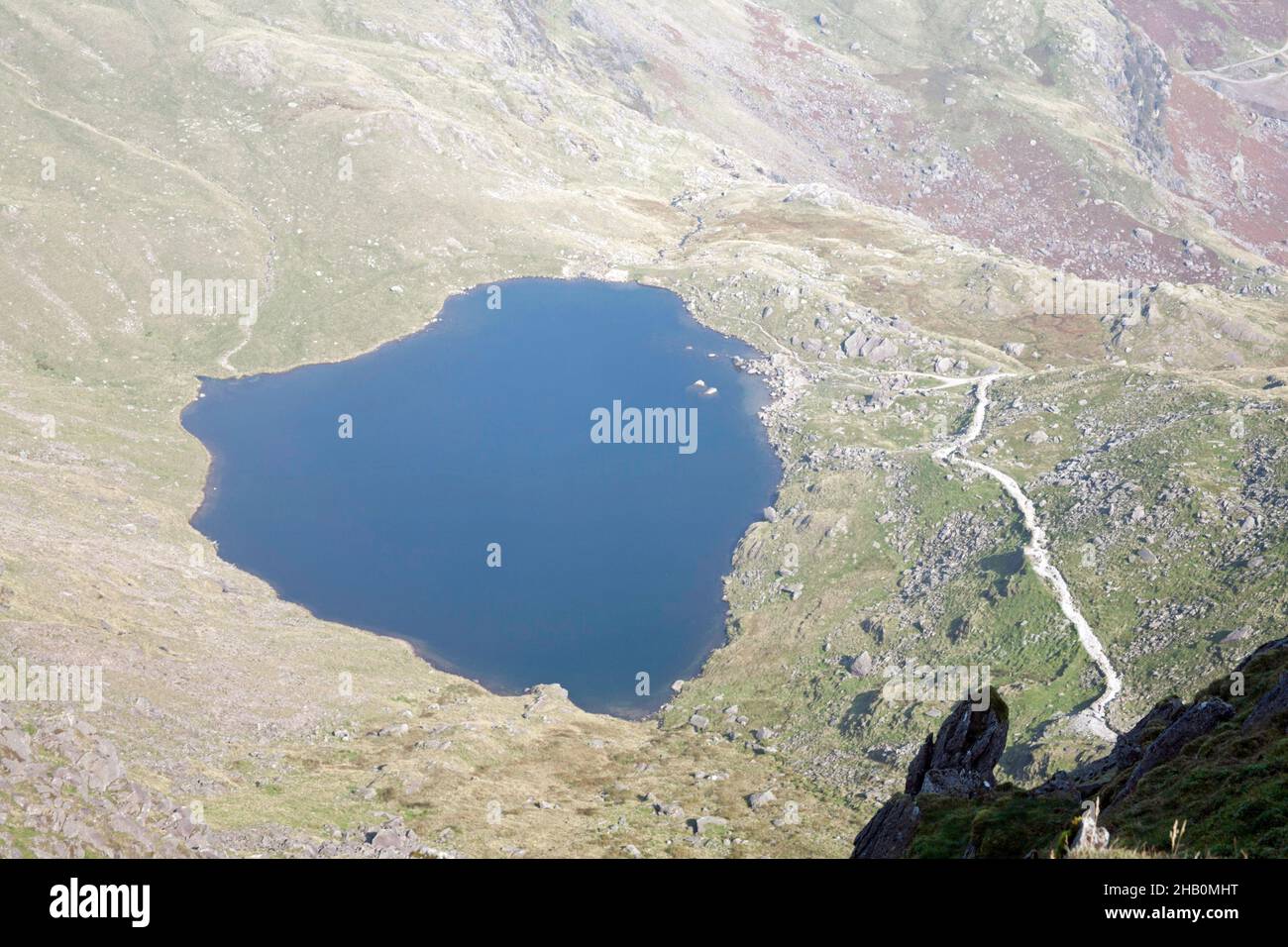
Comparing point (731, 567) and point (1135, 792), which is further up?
point (731, 567)

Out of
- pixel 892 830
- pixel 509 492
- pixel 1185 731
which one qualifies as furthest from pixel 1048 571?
pixel 509 492

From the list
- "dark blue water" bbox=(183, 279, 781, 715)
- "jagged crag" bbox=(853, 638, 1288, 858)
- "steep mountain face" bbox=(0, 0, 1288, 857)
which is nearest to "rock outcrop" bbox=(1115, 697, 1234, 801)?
"jagged crag" bbox=(853, 638, 1288, 858)

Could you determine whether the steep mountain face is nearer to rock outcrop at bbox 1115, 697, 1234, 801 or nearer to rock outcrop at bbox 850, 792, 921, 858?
Answer: rock outcrop at bbox 1115, 697, 1234, 801

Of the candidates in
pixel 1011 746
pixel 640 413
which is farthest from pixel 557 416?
pixel 1011 746

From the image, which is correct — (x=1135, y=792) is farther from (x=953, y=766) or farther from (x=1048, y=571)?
(x=1048, y=571)

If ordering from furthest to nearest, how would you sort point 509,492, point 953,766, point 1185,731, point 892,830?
point 509,492 → point 953,766 → point 892,830 → point 1185,731

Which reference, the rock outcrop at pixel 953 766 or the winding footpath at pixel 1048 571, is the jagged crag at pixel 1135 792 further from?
the winding footpath at pixel 1048 571

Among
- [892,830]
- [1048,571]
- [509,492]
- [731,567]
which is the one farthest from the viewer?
[509,492]
